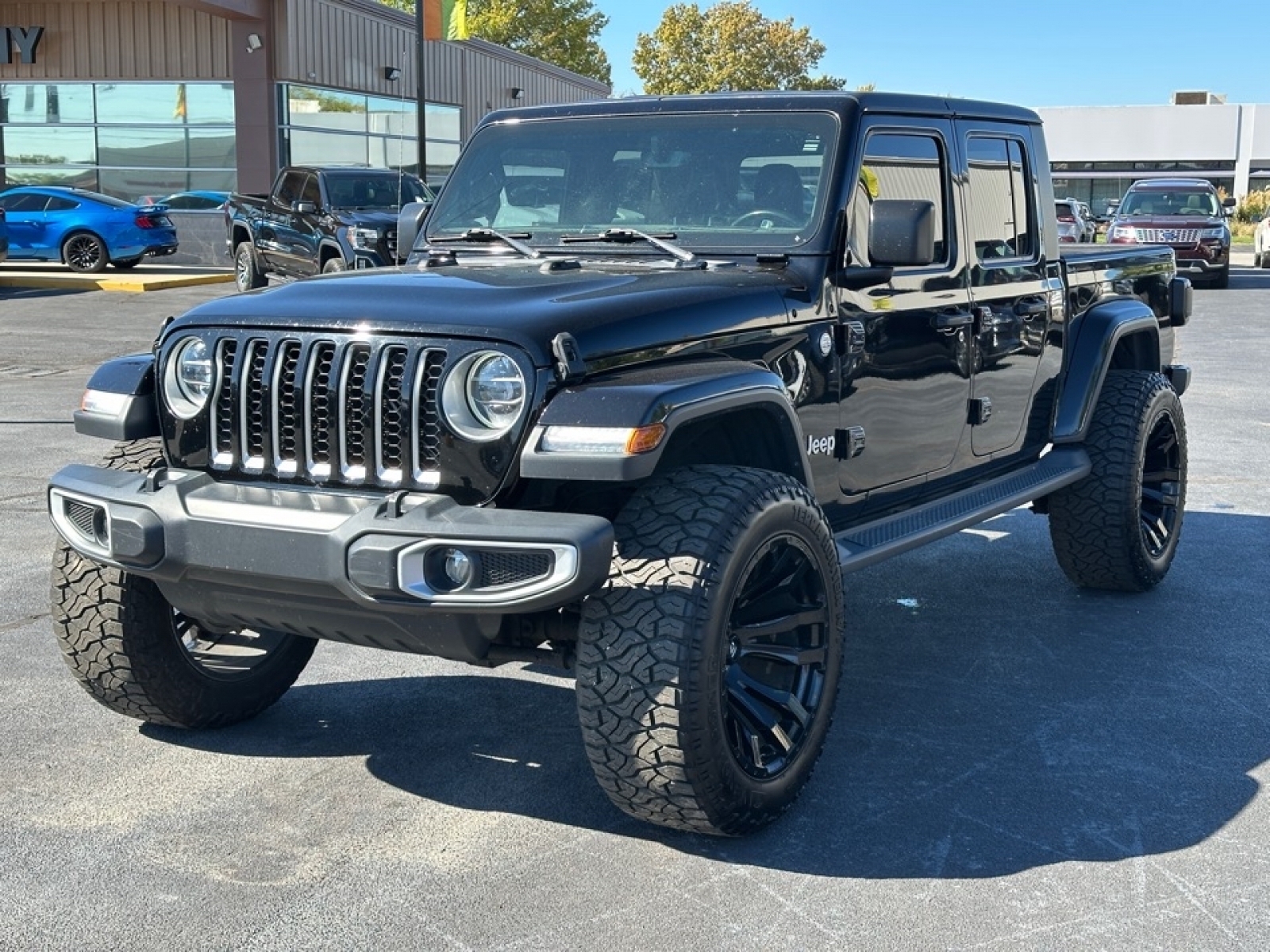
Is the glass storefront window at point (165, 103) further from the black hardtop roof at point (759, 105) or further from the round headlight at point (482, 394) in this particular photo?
the round headlight at point (482, 394)

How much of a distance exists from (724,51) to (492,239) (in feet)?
199

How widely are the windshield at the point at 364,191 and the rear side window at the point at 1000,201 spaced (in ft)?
48.2

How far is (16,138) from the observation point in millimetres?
31172

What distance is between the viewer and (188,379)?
13.6 feet

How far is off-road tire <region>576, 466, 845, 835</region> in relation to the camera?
3.64 metres

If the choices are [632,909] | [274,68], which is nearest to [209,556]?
[632,909]

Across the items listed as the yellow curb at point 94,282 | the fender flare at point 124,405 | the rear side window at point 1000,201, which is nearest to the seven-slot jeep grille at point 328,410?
the fender flare at point 124,405

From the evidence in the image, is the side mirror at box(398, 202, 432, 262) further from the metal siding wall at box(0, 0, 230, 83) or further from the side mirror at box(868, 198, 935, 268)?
the metal siding wall at box(0, 0, 230, 83)

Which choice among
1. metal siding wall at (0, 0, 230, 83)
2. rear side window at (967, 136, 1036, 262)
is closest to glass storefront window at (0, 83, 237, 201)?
metal siding wall at (0, 0, 230, 83)

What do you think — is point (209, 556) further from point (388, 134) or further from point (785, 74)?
point (785, 74)

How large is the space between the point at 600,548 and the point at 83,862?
1.51m

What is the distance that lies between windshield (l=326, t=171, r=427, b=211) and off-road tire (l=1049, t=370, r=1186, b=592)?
14.7 m

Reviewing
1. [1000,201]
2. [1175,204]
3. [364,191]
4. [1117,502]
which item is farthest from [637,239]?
[1175,204]

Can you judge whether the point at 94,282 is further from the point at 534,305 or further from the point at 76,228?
the point at 534,305
